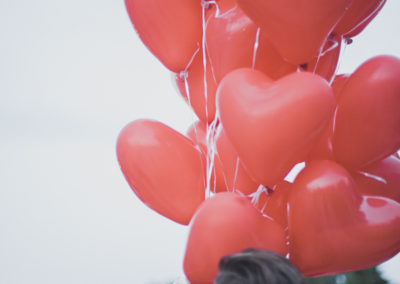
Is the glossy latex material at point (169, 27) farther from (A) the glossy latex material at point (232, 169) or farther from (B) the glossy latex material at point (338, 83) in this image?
(B) the glossy latex material at point (338, 83)

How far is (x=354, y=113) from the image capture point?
36.7 inches

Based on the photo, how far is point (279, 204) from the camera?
3.22ft

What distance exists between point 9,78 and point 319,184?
160 cm

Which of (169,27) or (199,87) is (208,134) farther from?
(169,27)

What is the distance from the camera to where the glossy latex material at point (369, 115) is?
35.4 inches

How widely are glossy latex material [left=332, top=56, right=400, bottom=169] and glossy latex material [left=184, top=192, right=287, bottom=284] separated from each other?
11.4 inches

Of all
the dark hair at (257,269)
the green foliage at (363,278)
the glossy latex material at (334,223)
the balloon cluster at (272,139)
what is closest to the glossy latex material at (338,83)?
the balloon cluster at (272,139)

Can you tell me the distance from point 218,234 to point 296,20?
0.42 metres

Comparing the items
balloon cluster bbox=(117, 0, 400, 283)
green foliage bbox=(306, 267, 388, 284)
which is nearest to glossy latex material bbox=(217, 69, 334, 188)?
balloon cluster bbox=(117, 0, 400, 283)

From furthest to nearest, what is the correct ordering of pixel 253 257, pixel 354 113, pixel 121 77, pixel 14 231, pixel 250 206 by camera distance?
pixel 121 77 → pixel 14 231 → pixel 354 113 → pixel 250 206 → pixel 253 257

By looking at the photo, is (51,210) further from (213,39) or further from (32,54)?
(213,39)

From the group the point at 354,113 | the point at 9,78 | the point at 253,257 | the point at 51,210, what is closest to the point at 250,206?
the point at 253,257

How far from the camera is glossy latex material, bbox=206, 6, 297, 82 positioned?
3.04 feet

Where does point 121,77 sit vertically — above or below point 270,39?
below
